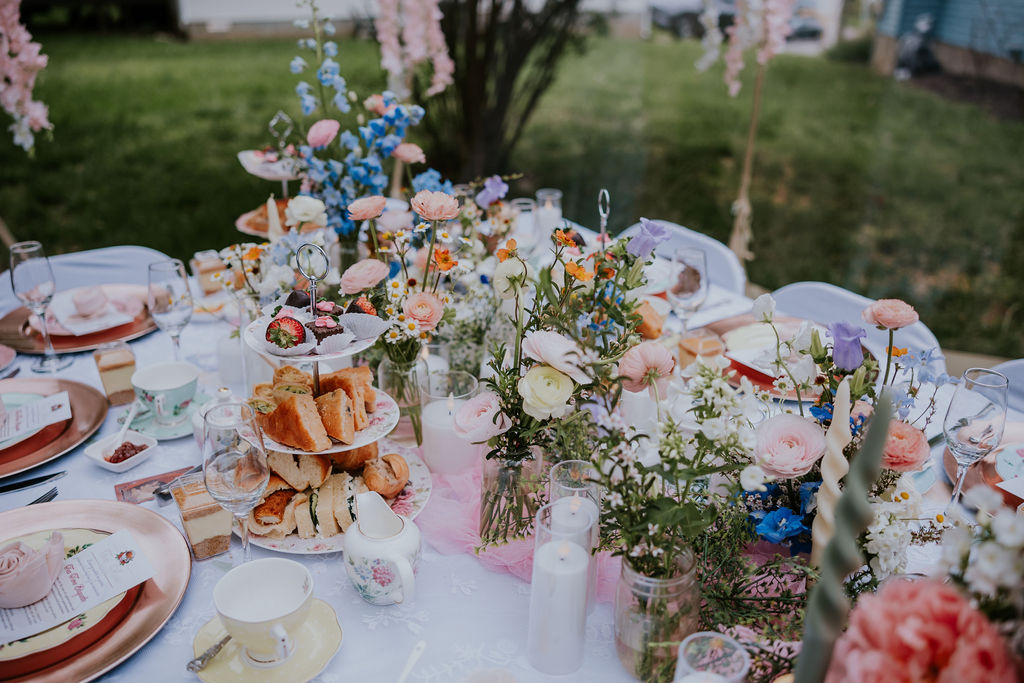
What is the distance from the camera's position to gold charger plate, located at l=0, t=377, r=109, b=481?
4.91 ft

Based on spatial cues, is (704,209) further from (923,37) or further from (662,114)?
(923,37)

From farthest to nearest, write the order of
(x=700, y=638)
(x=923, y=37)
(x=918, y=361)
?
(x=923, y=37) < (x=918, y=361) < (x=700, y=638)

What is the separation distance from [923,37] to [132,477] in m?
5.85

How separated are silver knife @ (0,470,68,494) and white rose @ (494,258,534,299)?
962mm

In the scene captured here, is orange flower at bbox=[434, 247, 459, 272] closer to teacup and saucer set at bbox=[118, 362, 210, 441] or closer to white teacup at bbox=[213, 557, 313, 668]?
white teacup at bbox=[213, 557, 313, 668]

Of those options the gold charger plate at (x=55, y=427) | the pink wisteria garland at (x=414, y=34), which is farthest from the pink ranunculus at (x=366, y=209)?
the pink wisteria garland at (x=414, y=34)

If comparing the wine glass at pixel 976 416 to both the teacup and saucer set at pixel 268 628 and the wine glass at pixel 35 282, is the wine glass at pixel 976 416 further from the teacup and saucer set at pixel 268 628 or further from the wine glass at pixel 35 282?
the wine glass at pixel 35 282

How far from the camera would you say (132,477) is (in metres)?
1.47

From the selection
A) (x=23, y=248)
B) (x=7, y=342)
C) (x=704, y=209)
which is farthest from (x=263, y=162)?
(x=704, y=209)

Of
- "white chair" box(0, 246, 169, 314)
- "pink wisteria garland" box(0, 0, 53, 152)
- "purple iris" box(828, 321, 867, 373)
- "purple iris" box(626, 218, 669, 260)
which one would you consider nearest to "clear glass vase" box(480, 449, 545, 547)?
"purple iris" box(626, 218, 669, 260)

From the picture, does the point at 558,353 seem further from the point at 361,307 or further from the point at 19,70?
the point at 19,70

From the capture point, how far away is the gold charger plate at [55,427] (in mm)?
1497

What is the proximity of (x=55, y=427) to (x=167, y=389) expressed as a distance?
0.25 metres

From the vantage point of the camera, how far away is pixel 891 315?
1.15m
